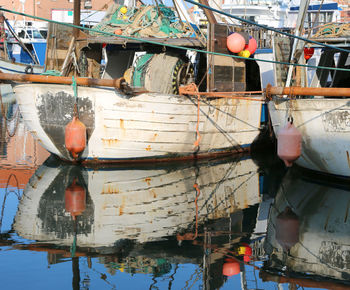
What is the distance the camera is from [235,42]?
13.2 meters

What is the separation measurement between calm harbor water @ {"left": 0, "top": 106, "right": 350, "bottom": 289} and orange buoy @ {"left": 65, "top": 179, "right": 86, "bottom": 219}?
2cm

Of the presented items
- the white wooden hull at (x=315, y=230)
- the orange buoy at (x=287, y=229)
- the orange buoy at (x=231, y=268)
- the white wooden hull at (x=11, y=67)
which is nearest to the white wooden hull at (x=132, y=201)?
the white wooden hull at (x=315, y=230)

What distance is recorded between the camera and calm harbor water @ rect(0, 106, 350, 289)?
6.36 m

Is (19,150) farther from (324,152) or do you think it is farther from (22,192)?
(324,152)

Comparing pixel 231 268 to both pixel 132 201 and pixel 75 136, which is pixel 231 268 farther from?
pixel 75 136

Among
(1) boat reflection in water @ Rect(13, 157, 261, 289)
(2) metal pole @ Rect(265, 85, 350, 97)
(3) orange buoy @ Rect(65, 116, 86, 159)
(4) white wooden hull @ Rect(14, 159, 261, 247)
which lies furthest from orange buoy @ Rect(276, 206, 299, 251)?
(3) orange buoy @ Rect(65, 116, 86, 159)

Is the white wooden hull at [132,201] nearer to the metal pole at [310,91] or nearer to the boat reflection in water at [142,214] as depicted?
the boat reflection in water at [142,214]

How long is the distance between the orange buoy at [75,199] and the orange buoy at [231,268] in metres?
2.82

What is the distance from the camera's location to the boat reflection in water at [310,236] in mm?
6452

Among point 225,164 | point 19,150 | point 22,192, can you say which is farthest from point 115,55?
point 22,192

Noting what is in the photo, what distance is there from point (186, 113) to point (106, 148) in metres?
1.88

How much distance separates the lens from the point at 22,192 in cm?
1036

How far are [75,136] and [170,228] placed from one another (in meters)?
4.23

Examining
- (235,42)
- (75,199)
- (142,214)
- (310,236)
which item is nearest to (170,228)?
(142,214)
